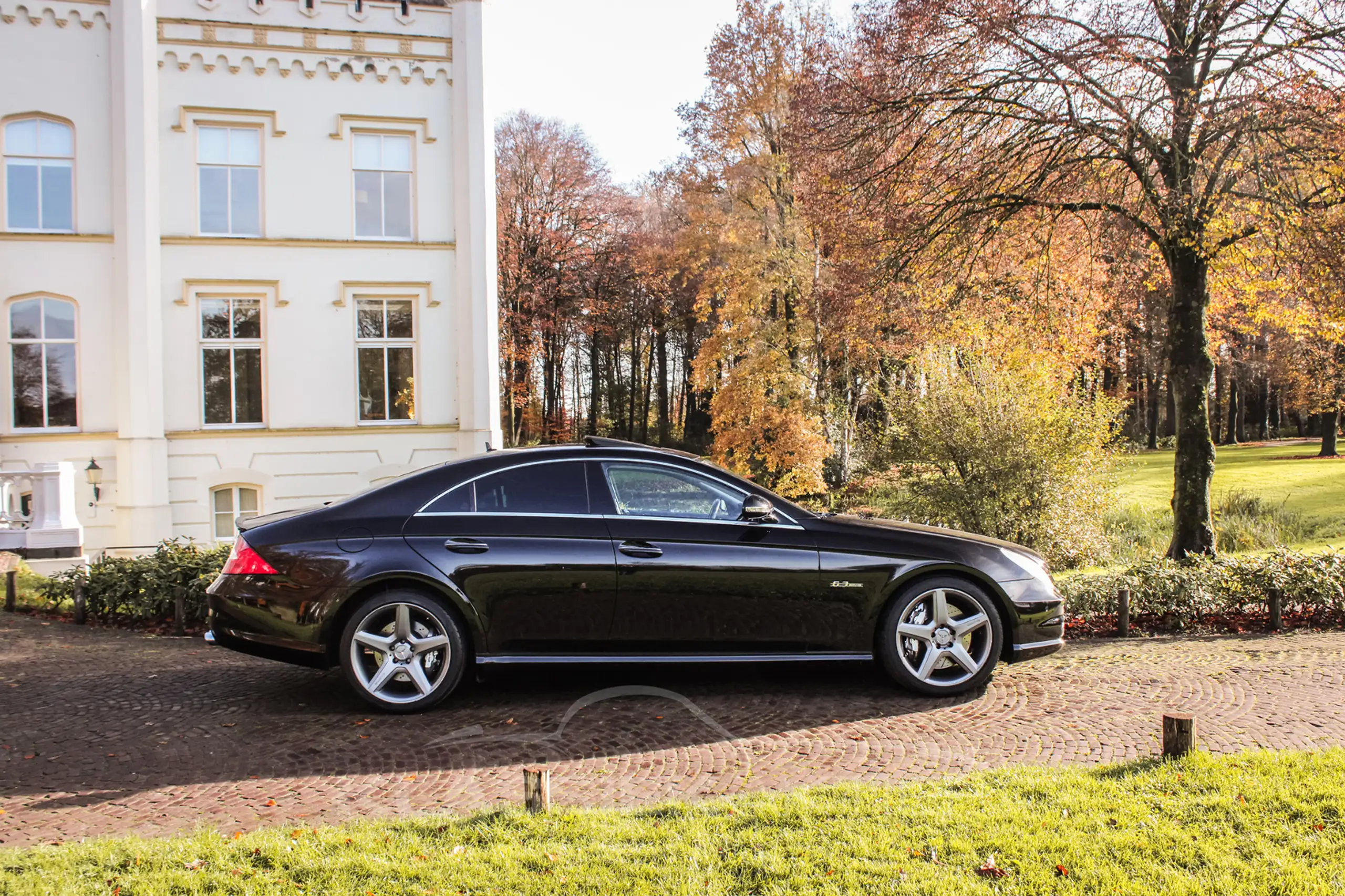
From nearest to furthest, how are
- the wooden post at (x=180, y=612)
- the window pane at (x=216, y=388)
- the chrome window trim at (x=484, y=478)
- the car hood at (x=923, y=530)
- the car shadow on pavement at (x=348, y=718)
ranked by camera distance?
1. the car shadow on pavement at (x=348, y=718)
2. the chrome window trim at (x=484, y=478)
3. the car hood at (x=923, y=530)
4. the wooden post at (x=180, y=612)
5. the window pane at (x=216, y=388)

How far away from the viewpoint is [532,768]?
13.5 feet

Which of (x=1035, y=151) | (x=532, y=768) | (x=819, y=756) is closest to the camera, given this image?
(x=532, y=768)

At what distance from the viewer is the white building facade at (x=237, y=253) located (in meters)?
15.5

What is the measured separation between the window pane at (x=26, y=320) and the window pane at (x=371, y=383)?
5.07 meters

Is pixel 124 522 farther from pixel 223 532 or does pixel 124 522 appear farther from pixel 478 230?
pixel 478 230

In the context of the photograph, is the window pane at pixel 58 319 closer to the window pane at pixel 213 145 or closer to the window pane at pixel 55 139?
the window pane at pixel 55 139

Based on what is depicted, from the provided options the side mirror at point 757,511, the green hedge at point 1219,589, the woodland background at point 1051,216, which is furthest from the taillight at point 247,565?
the woodland background at point 1051,216

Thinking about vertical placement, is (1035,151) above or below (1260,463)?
above

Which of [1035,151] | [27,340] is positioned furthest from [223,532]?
[1035,151]

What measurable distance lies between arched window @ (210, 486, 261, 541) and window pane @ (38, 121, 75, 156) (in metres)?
6.08

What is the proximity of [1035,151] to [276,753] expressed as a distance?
11255 millimetres

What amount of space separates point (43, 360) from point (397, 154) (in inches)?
267

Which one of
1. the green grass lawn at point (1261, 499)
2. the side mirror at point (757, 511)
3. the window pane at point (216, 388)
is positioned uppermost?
the window pane at point (216, 388)

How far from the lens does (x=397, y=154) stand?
17000mm
